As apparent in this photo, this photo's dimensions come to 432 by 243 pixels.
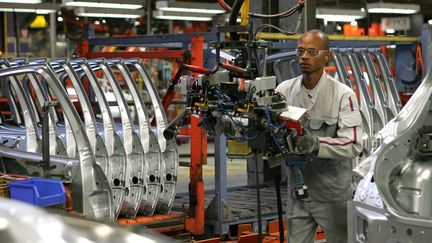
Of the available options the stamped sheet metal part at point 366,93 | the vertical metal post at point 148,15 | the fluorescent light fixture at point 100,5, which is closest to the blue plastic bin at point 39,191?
the stamped sheet metal part at point 366,93

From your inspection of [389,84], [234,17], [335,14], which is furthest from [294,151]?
[335,14]

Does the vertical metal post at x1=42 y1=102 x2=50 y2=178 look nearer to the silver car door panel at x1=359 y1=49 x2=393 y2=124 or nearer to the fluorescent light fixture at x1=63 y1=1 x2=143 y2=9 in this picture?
the silver car door panel at x1=359 y1=49 x2=393 y2=124

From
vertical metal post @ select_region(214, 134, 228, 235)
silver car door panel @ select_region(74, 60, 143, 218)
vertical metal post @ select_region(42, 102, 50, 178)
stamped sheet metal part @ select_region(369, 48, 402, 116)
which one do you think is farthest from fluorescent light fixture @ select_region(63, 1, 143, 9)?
vertical metal post @ select_region(42, 102, 50, 178)

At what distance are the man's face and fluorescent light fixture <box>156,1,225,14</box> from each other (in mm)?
15558

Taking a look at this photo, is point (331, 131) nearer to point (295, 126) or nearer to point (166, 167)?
point (295, 126)

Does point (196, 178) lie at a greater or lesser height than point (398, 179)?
lesser

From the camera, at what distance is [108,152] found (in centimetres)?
753

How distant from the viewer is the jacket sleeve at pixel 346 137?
A: 5590 mm

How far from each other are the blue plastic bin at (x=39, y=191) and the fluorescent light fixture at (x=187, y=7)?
1512cm

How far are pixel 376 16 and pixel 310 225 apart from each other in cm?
2790

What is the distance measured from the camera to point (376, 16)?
108 ft

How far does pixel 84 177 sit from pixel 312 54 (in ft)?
7.10

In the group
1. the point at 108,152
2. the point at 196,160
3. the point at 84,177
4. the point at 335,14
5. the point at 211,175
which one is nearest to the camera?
the point at 84,177

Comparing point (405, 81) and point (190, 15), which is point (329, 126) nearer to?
point (405, 81)
